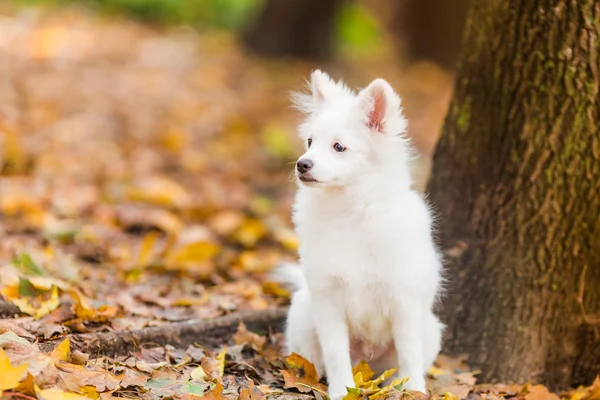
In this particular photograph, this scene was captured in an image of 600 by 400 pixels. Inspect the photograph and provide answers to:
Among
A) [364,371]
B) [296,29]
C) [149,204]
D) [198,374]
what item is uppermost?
[296,29]

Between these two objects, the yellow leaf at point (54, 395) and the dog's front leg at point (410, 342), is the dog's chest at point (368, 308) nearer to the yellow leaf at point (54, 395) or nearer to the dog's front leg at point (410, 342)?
the dog's front leg at point (410, 342)

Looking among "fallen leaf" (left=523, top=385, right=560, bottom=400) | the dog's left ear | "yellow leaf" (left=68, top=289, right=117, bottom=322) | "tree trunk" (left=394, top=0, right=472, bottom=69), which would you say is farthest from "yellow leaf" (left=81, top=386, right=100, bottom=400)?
"tree trunk" (left=394, top=0, right=472, bottom=69)

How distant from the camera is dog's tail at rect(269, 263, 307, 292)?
4.84 m

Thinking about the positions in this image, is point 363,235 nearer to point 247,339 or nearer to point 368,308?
point 368,308

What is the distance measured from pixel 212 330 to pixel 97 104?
5.92 m

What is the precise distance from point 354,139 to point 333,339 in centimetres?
103

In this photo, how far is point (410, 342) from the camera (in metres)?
3.90

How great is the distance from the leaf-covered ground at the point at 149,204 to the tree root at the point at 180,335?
5 cm

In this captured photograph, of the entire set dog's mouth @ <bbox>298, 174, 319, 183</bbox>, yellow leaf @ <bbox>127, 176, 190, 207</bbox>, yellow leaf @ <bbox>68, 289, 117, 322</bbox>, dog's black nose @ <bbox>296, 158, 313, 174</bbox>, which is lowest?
yellow leaf @ <bbox>127, 176, 190, 207</bbox>

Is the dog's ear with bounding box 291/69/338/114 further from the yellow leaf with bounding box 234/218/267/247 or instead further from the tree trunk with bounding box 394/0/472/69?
the tree trunk with bounding box 394/0/472/69

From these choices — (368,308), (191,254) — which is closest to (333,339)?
(368,308)

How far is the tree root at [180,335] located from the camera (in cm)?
390

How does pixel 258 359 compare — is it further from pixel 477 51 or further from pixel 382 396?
pixel 477 51

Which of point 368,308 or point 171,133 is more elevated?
point 368,308
